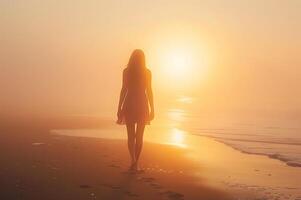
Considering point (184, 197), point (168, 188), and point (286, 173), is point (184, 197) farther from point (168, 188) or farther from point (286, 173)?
point (286, 173)

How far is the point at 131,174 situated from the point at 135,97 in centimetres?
157

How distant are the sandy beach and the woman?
596 millimetres

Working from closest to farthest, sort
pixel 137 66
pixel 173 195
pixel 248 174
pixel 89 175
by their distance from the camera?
1. pixel 173 195
2. pixel 89 175
3. pixel 137 66
4. pixel 248 174

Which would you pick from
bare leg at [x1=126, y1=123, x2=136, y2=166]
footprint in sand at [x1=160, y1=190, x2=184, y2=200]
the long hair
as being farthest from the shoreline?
the long hair

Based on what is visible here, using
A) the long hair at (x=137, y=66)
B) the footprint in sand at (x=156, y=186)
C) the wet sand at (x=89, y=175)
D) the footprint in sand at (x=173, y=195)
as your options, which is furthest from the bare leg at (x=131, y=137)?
the footprint in sand at (x=173, y=195)

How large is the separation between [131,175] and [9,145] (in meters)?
4.43

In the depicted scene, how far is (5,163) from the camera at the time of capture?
330 inches

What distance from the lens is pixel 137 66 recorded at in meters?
8.94

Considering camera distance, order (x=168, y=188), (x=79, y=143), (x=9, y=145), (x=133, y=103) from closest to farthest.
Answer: (x=168, y=188) → (x=133, y=103) → (x=9, y=145) → (x=79, y=143)

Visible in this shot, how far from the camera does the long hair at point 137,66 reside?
892 centimetres

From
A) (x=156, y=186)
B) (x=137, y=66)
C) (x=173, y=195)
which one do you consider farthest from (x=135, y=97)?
(x=173, y=195)

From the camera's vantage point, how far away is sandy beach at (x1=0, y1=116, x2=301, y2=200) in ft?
21.9

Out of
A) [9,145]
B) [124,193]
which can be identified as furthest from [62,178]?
[9,145]

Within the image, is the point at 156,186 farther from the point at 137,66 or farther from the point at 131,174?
the point at 137,66
